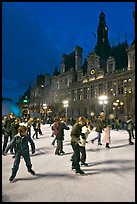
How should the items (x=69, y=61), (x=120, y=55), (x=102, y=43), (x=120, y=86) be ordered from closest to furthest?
1. (x=120, y=86)
2. (x=120, y=55)
3. (x=102, y=43)
4. (x=69, y=61)

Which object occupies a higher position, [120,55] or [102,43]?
[102,43]

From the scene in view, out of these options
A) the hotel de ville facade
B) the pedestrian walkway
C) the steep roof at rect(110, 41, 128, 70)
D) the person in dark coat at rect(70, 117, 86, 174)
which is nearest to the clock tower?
the hotel de ville facade

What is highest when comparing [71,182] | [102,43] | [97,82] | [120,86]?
[102,43]

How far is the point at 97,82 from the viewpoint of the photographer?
41656 millimetres

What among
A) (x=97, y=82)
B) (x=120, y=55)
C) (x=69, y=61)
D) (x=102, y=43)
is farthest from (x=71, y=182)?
(x=69, y=61)

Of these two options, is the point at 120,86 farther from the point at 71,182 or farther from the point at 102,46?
the point at 71,182

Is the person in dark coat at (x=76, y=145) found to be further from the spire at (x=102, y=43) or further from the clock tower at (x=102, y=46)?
the spire at (x=102, y=43)

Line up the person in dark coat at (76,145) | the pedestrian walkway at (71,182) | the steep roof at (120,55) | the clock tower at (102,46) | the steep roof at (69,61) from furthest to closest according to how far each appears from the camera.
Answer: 1. the steep roof at (69,61)
2. the clock tower at (102,46)
3. the steep roof at (120,55)
4. the person in dark coat at (76,145)
5. the pedestrian walkway at (71,182)

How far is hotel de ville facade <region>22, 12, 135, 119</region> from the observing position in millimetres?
35750

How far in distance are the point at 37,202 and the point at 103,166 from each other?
10.9 feet

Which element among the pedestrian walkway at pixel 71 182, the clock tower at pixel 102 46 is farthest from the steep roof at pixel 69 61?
the pedestrian walkway at pixel 71 182

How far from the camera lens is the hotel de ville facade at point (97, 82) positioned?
1407 inches

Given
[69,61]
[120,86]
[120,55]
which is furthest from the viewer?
[69,61]

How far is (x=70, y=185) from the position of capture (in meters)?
5.09
